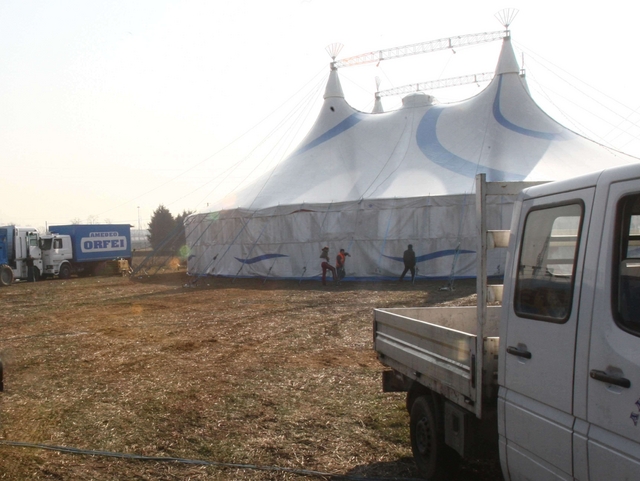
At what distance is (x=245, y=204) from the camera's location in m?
24.6

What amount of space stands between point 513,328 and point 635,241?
0.89 metres

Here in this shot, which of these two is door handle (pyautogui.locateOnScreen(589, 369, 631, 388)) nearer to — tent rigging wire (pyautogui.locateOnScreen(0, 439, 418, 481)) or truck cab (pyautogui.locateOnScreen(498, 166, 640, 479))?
truck cab (pyautogui.locateOnScreen(498, 166, 640, 479))

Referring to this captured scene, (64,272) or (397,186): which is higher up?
(397,186)

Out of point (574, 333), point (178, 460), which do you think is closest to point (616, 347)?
point (574, 333)

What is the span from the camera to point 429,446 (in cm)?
471

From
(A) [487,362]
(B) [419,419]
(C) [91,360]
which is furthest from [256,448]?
(C) [91,360]

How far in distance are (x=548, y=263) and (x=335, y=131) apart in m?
23.9

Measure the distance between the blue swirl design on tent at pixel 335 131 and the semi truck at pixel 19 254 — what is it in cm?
1359

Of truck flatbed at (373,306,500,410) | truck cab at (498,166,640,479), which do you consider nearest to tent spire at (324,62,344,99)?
truck flatbed at (373,306,500,410)

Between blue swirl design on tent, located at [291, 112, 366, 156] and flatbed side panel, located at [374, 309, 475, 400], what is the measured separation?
2145cm

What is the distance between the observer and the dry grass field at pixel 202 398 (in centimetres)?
530

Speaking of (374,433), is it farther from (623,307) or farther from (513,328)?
(623,307)

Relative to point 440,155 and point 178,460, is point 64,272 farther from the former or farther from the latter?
point 178,460

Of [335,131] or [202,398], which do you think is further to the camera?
[335,131]
